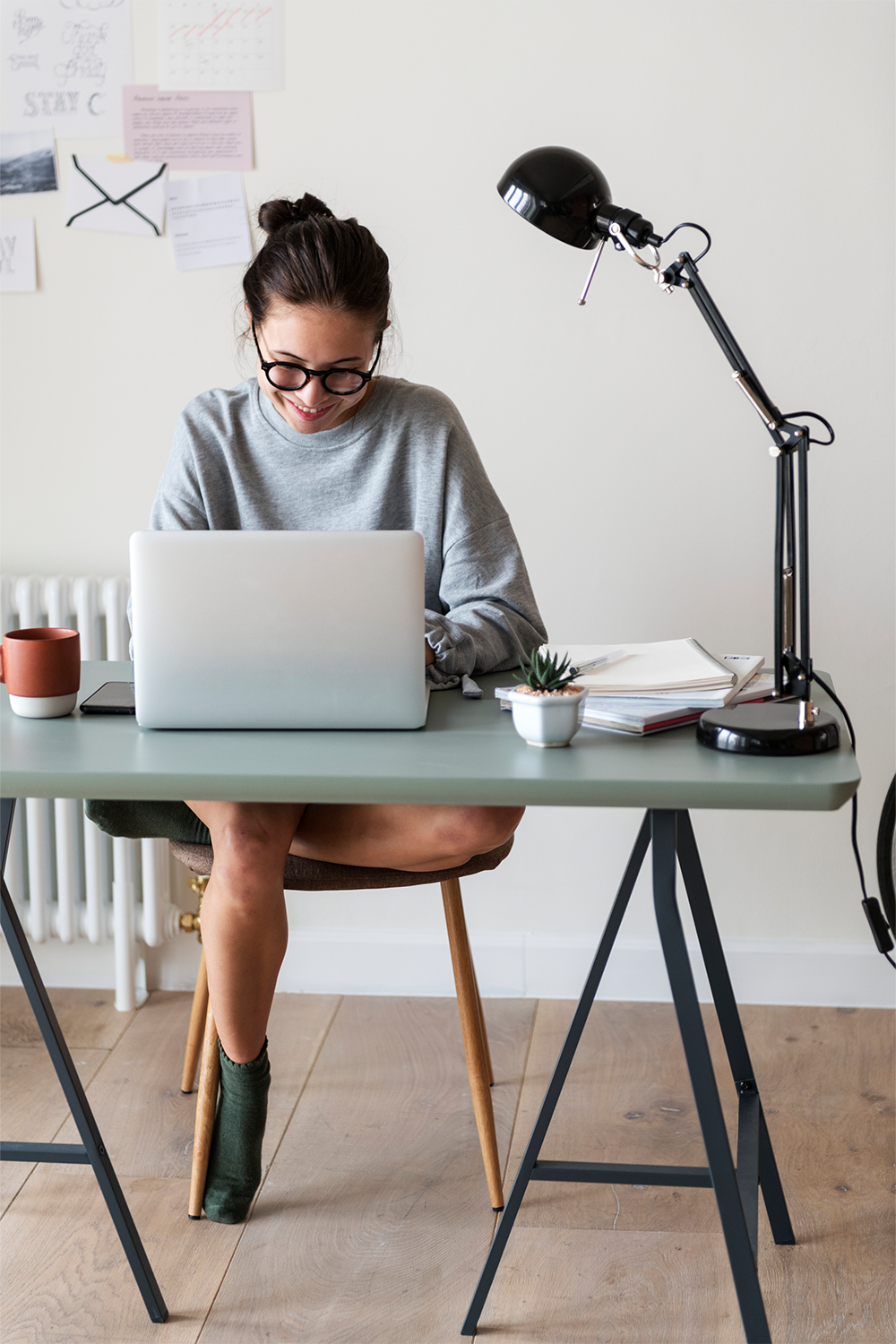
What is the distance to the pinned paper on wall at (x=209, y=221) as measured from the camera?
2.04 metres

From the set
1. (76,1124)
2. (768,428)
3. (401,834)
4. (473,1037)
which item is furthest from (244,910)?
(768,428)

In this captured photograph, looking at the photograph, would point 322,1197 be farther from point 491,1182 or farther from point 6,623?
point 6,623

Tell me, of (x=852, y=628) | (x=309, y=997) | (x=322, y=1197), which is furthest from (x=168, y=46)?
(x=322, y=1197)

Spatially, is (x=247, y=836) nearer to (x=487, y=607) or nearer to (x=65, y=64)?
(x=487, y=607)

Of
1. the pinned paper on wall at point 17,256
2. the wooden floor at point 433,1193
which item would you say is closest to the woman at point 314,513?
the wooden floor at point 433,1193

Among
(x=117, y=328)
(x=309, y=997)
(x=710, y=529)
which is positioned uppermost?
(x=117, y=328)

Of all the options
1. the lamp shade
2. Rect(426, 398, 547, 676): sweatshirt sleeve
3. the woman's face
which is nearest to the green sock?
Rect(426, 398, 547, 676): sweatshirt sleeve

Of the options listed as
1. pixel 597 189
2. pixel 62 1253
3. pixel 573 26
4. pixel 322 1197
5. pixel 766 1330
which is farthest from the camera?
pixel 573 26

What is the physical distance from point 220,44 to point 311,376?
86cm

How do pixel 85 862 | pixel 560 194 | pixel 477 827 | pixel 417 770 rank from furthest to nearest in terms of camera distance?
1. pixel 85 862
2. pixel 477 827
3. pixel 560 194
4. pixel 417 770

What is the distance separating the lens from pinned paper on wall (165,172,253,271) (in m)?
2.04

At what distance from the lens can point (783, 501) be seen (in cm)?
119

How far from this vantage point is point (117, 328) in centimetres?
211

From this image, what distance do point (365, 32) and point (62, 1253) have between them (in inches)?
73.2
